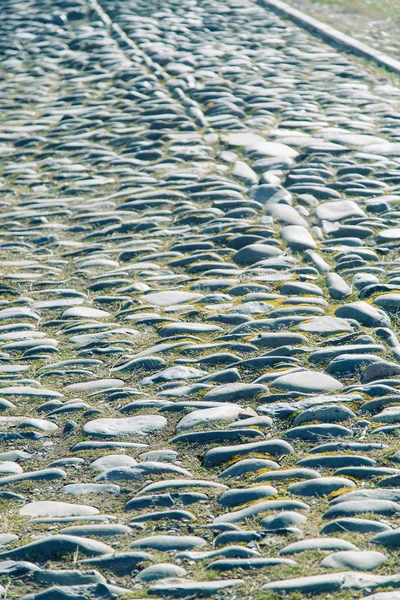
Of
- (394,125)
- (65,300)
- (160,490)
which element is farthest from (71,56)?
(160,490)

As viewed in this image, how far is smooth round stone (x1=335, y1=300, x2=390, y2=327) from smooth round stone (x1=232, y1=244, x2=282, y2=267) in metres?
1.00

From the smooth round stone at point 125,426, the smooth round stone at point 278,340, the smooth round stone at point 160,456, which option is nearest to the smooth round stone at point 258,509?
the smooth round stone at point 160,456

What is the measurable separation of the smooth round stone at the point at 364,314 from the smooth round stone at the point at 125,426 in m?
1.29

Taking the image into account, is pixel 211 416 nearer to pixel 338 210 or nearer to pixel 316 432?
pixel 316 432

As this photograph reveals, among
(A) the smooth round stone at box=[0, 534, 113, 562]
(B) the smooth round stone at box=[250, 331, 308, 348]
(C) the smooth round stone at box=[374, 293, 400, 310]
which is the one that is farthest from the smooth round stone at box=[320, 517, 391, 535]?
(C) the smooth round stone at box=[374, 293, 400, 310]

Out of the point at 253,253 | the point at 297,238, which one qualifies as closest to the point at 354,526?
the point at 253,253

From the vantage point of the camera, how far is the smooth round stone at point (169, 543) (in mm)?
2770

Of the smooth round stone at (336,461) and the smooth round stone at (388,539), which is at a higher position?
the smooth round stone at (388,539)

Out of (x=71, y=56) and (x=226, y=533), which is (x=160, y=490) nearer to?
(x=226, y=533)

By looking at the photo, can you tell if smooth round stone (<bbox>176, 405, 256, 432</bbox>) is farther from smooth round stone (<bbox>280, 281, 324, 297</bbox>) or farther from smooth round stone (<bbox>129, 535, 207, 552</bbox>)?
smooth round stone (<bbox>280, 281, 324, 297</bbox>)

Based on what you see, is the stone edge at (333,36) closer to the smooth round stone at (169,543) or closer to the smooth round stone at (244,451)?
the smooth round stone at (244,451)

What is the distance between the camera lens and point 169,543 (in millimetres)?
2787

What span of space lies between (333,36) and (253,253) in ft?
26.8

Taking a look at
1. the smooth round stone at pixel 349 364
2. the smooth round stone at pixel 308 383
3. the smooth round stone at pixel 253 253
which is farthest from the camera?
the smooth round stone at pixel 253 253
